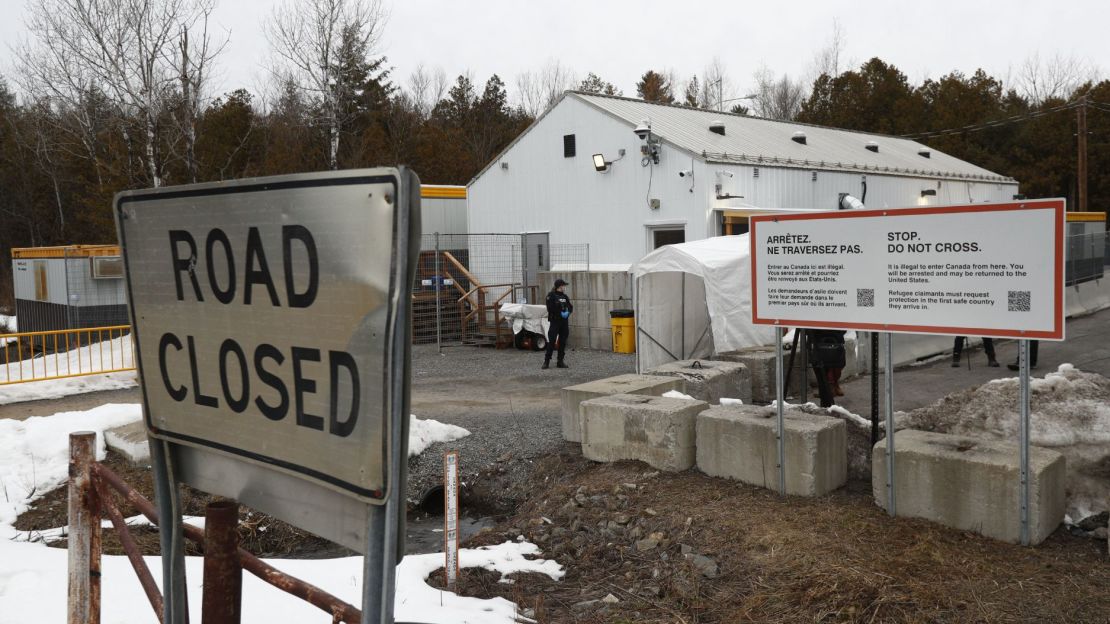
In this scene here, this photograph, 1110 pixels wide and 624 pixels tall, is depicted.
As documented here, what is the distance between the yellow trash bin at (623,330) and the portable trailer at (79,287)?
1224 cm

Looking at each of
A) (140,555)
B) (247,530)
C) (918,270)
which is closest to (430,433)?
(247,530)

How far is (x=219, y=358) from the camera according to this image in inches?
83.5

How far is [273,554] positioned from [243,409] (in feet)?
22.1

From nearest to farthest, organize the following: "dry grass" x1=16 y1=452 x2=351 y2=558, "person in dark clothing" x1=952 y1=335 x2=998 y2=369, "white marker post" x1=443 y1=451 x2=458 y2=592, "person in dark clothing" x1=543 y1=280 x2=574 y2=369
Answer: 1. "white marker post" x1=443 y1=451 x2=458 y2=592
2. "dry grass" x1=16 y1=452 x2=351 y2=558
3. "person in dark clothing" x1=952 y1=335 x2=998 y2=369
4. "person in dark clothing" x1=543 y1=280 x2=574 y2=369

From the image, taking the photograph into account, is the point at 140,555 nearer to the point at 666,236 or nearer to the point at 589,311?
the point at 589,311

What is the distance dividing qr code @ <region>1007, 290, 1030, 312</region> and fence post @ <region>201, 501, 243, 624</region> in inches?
237

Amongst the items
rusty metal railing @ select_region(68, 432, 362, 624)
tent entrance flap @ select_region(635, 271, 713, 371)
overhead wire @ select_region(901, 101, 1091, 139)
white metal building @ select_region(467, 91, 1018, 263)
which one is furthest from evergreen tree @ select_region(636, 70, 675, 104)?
rusty metal railing @ select_region(68, 432, 362, 624)

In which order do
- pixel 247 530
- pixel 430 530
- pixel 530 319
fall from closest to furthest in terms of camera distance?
pixel 247 530 → pixel 430 530 → pixel 530 319

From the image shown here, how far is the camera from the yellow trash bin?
19984mm

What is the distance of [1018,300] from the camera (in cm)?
639

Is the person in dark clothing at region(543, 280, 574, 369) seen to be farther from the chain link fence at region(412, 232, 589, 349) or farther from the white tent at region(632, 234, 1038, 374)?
the chain link fence at region(412, 232, 589, 349)

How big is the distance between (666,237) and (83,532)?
62.9 feet

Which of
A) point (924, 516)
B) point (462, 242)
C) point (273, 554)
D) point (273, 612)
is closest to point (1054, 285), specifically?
point (924, 516)

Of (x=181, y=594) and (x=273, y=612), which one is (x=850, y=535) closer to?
(x=273, y=612)
